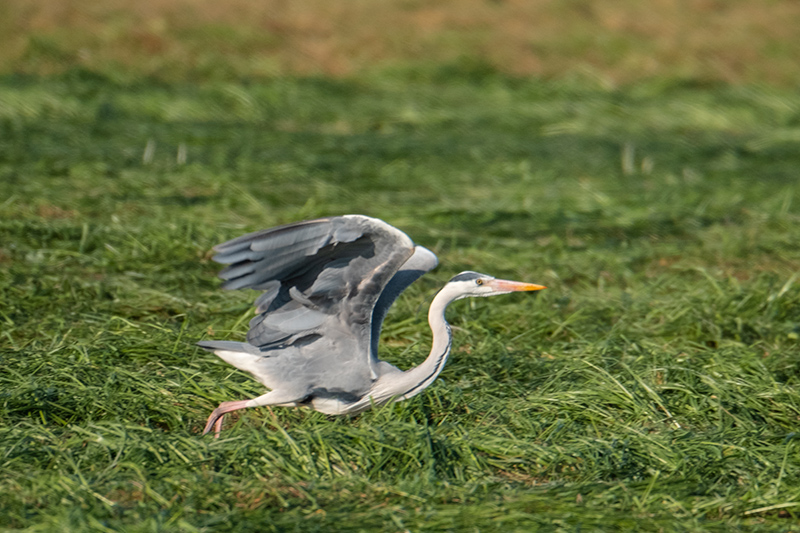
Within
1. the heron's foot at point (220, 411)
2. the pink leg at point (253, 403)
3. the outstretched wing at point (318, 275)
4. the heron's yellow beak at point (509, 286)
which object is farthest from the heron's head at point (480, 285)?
the heron's foot at point (220, 411)

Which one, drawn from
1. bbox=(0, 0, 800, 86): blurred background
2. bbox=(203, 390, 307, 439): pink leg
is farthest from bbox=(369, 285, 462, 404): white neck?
bbox=(0, 0, 800, 86): blurred background

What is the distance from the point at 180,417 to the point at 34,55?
9.77 meters

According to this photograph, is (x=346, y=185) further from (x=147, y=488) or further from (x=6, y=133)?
(x=147, y=488)

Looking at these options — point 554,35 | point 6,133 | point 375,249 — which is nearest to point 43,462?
point 375,249

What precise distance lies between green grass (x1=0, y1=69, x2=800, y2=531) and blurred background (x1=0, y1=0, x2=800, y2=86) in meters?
2.42

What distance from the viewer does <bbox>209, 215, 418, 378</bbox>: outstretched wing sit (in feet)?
11.5

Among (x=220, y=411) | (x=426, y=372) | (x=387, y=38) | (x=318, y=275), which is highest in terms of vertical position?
(x=318, y=275)

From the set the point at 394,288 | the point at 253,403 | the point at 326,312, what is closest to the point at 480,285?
the point at 394,288

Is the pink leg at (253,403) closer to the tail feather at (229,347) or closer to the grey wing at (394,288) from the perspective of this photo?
the tail feather at (229,347)

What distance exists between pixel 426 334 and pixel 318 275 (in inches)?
53.2

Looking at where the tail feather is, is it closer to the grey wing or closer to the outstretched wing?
the outstretched wing

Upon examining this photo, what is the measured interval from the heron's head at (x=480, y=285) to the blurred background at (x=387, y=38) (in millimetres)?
9128

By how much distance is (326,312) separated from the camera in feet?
12.3

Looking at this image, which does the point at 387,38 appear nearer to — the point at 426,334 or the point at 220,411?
the point at 426,334
